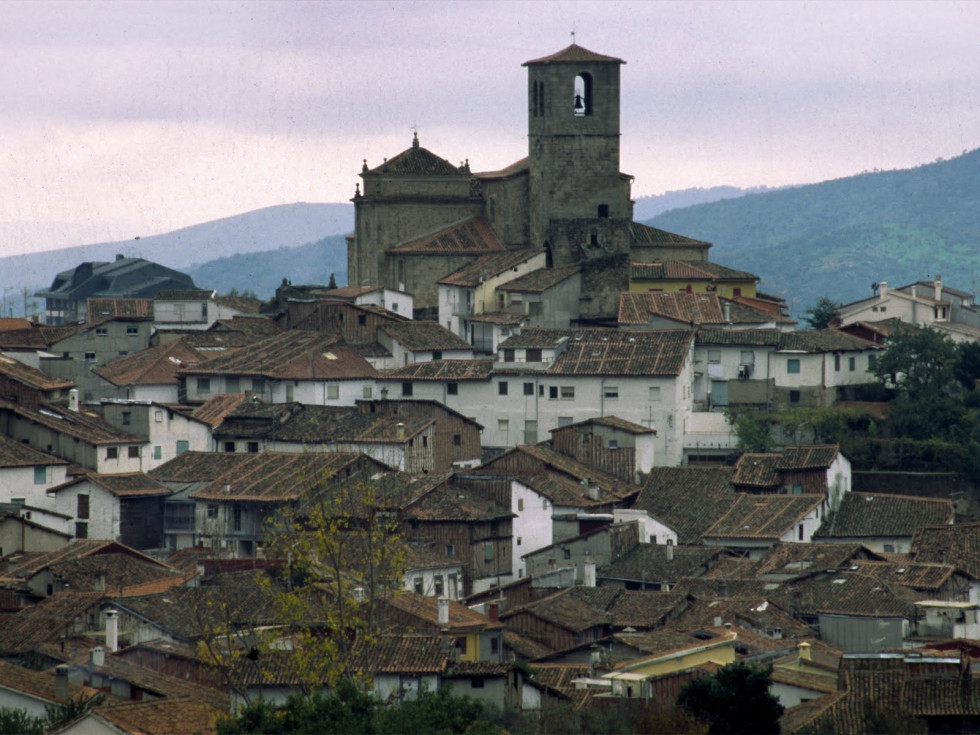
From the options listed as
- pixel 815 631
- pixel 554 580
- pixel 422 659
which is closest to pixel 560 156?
pixel 554 580

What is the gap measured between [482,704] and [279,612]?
4.28m

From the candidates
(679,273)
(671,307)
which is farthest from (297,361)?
(679,273)

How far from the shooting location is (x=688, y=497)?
60250 millimetres

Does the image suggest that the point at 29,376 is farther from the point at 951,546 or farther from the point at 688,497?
the point at 951,546

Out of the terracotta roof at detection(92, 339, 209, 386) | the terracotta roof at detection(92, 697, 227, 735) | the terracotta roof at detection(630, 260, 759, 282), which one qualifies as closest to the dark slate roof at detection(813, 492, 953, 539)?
the terracotta roof at detection(630, 260, 759, 282)

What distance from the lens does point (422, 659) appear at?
40719mm

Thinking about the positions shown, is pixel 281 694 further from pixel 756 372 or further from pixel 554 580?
pixel 756 372

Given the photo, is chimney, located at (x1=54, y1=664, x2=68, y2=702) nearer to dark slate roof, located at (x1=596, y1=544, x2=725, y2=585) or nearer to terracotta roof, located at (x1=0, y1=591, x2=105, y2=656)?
terracotta roof, located at (x1=0, y1=591, x2=105, y2=656)

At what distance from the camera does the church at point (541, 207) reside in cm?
7781

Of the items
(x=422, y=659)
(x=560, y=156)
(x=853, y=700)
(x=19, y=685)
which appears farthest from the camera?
(x=560, y=156)

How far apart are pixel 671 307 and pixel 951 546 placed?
18.8m

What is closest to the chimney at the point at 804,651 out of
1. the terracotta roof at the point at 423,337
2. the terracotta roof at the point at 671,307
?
the terracotta roof at the point at 671,307

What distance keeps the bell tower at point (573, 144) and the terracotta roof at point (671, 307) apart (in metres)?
6.49

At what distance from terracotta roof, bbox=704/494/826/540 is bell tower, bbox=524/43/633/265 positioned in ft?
68.5
